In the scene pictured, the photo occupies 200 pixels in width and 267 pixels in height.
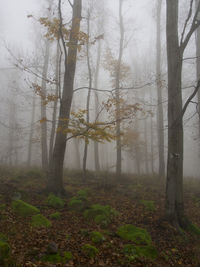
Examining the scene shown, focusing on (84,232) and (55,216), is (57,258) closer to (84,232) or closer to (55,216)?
(84,232)

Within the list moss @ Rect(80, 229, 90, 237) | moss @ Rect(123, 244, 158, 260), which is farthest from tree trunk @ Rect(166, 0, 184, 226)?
moss @ Rect(80, 229, 90, 237)

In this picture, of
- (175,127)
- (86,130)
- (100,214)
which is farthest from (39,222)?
(175,127)

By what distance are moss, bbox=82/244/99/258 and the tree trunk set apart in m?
2.64

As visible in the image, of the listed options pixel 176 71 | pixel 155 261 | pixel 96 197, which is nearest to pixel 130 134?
pixel 96 197

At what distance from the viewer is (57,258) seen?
11.6 ft

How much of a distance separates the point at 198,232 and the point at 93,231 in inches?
121

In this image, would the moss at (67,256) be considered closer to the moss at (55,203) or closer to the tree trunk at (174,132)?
the moss at (55,203)

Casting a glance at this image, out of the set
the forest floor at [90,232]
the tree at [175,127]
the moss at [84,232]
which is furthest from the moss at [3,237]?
the tree at [175,127]

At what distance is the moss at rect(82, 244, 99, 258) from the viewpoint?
382 cm

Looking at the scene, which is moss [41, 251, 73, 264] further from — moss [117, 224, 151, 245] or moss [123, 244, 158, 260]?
moss [117, 224, 151, 245]

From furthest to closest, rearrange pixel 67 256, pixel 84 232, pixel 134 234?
1. pixel 134 234
2. pixel 84 232
3. pixel 67 256

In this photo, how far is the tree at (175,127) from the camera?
5486 millimetres

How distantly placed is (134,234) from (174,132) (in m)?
2.98

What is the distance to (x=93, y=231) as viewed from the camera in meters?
4.73
